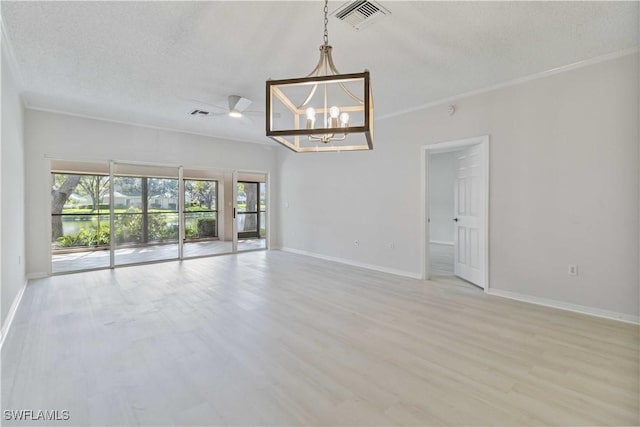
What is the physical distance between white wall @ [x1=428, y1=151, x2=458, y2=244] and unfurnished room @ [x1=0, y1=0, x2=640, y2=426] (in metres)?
3.11

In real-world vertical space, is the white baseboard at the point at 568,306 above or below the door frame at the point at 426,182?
A: below

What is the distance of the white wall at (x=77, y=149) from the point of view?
489 cm

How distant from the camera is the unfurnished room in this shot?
1981 mm

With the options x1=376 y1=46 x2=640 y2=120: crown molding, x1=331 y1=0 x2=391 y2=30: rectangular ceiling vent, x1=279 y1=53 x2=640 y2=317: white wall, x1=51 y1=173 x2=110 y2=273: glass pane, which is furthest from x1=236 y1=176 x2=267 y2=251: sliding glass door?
x1=331 y1=0 x2=391 y2=30: rectangular ceiling vent

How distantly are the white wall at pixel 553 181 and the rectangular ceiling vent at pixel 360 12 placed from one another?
2.44 m

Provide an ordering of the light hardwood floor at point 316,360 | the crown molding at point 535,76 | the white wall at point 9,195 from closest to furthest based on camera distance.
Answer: the light hardwood floor at point 316,360
the white wall at point 9,195
the crown molding at point 535,76

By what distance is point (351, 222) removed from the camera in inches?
238

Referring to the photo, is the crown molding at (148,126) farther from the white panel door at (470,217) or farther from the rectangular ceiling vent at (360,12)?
the rectangular ceiling vent at (360,12)

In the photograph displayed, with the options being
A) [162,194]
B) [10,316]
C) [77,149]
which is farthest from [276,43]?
[162,194]

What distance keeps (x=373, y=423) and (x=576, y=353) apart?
1966mm

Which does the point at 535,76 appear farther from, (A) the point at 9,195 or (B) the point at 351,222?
(A) the point at 9,195

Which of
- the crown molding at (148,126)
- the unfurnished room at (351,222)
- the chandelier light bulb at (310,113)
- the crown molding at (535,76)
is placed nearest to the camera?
the unfurnished room at (351,222)

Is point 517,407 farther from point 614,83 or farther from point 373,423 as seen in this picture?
point 614,83

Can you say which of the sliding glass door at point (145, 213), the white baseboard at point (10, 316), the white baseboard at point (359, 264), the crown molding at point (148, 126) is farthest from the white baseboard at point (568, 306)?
the sliding glass door at point (145, 213)
